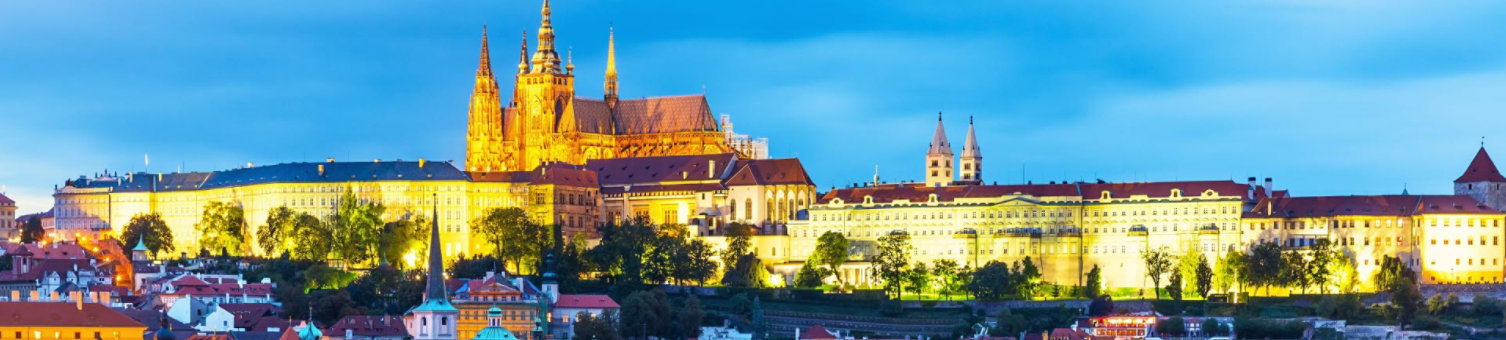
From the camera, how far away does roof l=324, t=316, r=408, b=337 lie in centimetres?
11944

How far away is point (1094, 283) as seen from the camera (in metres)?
144

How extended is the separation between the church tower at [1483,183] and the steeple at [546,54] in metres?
59.4

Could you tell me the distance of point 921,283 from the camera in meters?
143

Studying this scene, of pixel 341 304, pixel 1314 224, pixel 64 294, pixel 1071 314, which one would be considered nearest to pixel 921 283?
pixel 1071 314

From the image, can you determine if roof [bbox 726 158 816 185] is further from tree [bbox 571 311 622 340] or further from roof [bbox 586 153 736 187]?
tree [bbox 571 311 622 340]

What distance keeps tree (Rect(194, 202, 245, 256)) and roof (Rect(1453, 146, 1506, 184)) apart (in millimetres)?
65137

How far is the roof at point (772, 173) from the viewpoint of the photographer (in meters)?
161

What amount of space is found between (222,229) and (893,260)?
38928mm

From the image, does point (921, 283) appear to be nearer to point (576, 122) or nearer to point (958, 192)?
point (958, 192)

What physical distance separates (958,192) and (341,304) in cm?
4166

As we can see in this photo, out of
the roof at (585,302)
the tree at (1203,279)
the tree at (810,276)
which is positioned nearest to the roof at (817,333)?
the roof at (585,302)

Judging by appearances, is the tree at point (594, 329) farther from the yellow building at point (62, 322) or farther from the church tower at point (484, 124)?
the church tower at point (484, 124)

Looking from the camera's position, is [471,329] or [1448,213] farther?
[1448,213]

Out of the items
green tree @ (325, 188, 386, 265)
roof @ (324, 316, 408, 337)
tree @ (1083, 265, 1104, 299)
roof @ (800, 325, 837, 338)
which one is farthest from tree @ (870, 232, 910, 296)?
roof @ (324, 316, 408, 337)
